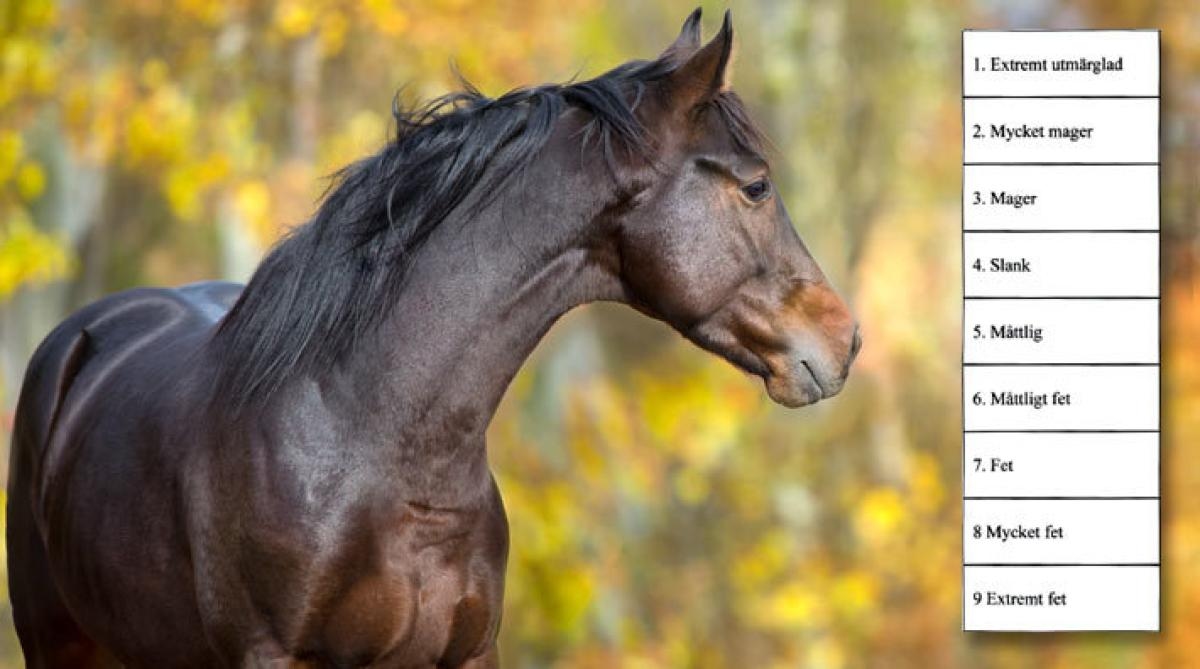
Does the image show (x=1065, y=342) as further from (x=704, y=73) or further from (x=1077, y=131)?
(x=704, y=73)

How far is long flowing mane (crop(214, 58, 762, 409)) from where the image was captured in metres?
2.71

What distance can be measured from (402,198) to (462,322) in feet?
0.83

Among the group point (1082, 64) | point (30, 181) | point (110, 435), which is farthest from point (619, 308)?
point (110, 435)

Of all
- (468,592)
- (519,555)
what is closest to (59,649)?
(468,592)

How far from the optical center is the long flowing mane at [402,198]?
2.71 meters

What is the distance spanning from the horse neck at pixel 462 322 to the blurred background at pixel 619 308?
3016mm

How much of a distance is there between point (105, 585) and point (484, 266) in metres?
1.15

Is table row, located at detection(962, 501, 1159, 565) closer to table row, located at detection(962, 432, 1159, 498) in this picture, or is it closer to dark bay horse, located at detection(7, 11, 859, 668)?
table row, located at detection(962, 432, 1159, 498)

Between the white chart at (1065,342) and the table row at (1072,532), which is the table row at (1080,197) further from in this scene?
the table row at (1072,532)

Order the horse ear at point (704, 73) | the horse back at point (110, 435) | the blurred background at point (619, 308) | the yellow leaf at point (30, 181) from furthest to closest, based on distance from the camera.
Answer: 1. the yellow leaf at point (30, 181)
2. the blurred background at point (619, 308)
3. the horse back at point (110, 435)
4. the horse ear at point (704, 73)

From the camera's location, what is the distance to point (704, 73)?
8.70 feet

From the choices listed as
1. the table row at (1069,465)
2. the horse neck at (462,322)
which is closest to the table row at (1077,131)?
the table row at (1069,465)

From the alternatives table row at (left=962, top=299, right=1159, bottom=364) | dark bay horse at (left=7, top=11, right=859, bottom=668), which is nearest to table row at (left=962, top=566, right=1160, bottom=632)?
table row at (left=962, top=299, right=1159, bottom=364)

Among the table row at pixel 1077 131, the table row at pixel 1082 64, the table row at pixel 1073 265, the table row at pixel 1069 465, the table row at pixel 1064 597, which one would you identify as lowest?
the table row at pixel 1064 597
